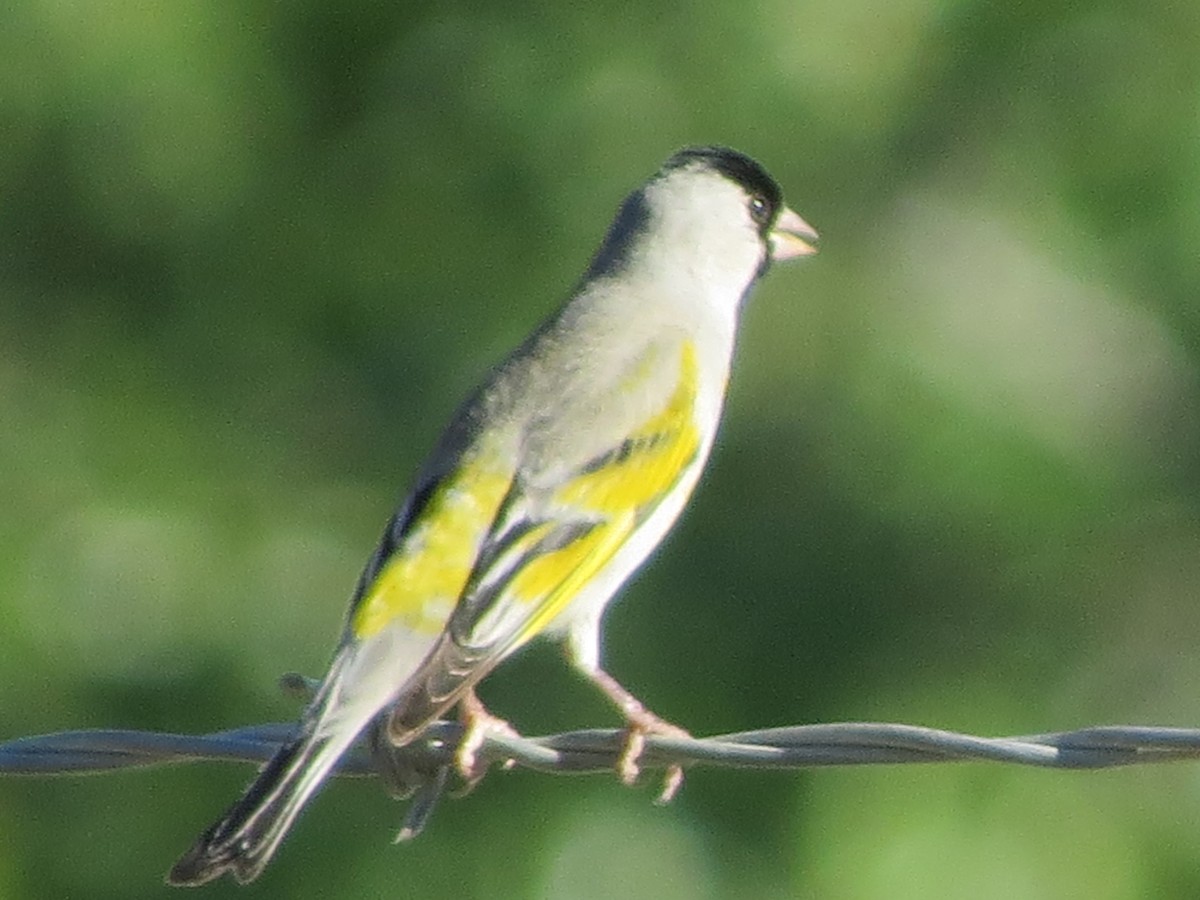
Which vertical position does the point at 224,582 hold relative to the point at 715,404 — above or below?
below

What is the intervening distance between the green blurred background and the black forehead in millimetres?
1515

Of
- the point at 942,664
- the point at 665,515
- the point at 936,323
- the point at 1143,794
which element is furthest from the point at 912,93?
the point at 665,515

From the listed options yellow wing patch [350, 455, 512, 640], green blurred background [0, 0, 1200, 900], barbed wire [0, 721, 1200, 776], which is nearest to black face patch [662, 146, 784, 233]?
green blurred background [0, 0, 1200, 900]

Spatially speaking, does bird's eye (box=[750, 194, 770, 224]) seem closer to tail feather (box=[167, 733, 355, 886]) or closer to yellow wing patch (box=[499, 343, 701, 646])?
yellow wing patch (box=[499, 343, 701, 646])

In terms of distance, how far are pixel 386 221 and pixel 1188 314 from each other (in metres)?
3.36

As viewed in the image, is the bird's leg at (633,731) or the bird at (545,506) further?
the bird at (545,506)

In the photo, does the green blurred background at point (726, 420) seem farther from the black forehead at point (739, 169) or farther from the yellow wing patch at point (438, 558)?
the yellow wing patch at point (438, 558)

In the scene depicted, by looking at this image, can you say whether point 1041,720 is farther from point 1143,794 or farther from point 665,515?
point 665,515

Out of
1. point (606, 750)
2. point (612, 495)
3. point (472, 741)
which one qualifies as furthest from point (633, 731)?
point (612, 495)

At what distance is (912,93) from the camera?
949cm

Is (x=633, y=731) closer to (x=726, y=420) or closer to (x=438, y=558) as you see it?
(x=438, y=558)

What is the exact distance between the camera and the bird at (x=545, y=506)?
5.03 m

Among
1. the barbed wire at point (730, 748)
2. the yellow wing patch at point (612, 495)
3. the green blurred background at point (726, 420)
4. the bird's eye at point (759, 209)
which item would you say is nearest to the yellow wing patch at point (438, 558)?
the yellow wing patch at point (612, 495)

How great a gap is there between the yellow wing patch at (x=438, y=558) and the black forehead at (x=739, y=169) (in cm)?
171
